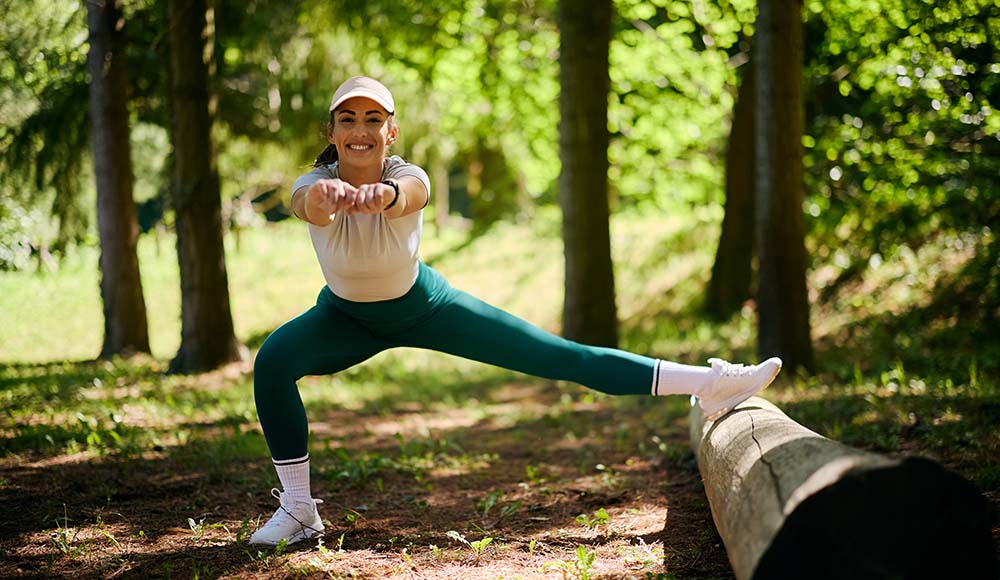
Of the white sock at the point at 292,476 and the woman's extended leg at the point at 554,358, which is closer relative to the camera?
the white sock at the point at 292,476

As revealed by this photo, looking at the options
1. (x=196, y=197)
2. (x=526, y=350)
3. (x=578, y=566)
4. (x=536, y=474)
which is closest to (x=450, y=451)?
(x=536, y=474)

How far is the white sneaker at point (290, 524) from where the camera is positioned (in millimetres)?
3928

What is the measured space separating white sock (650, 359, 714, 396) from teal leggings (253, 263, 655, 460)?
4 cm

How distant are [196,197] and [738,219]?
7855 millimetres

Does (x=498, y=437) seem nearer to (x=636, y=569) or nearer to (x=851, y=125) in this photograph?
(x=636, y=569)

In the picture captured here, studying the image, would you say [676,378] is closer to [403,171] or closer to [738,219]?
[403,171]

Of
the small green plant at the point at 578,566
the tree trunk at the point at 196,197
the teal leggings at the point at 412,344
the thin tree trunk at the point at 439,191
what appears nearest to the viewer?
the small green plant at the point at 578,566

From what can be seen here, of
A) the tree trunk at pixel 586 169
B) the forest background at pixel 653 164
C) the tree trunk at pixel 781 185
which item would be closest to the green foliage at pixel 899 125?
the forest background at pixel 653 164

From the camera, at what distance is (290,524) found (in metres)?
3.98

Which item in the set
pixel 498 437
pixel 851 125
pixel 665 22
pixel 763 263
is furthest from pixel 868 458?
pixel 665 22

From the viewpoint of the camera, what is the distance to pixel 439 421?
25.7 feet

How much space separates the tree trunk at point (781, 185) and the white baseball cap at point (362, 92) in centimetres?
486

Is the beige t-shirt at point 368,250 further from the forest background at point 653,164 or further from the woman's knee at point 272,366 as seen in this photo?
the forest background at point 653,164

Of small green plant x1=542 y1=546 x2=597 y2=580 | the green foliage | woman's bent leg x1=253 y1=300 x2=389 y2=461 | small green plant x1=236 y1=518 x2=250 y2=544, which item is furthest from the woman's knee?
the green foliage
